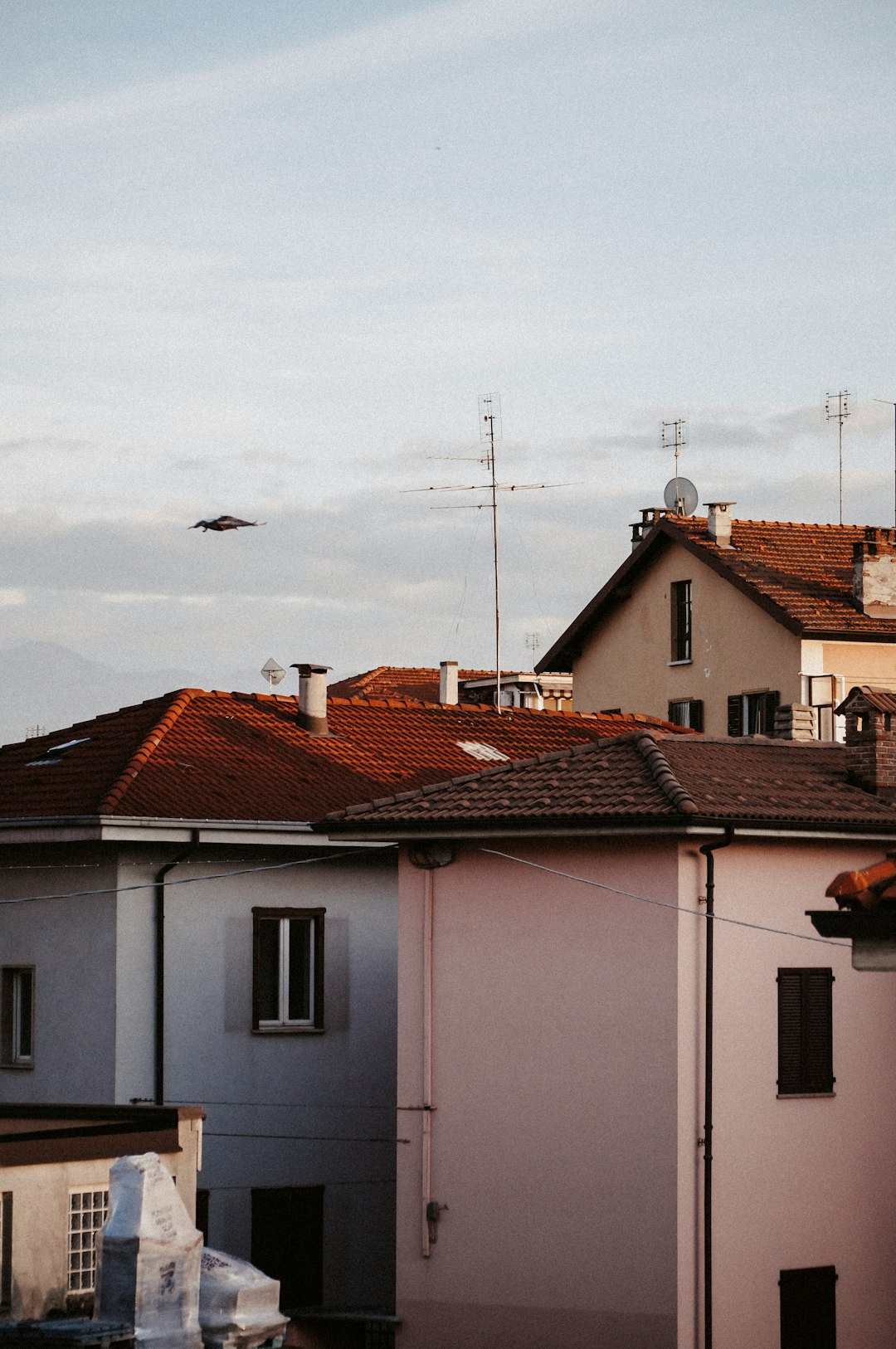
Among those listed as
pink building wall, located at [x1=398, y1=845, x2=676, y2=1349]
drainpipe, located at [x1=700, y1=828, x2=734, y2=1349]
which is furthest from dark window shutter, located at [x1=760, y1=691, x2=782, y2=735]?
drainpipe, located at [x1=700, y1=828, x2=734, y2=1349]

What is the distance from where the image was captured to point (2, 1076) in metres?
23.1

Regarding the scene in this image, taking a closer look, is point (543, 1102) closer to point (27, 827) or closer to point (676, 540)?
point (27, 827)

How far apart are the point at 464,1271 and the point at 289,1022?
448 cm

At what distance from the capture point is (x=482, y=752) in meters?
26.6

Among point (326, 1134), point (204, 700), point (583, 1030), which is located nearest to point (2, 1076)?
point (326, 1134)

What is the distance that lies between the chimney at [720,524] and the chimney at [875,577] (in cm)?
278

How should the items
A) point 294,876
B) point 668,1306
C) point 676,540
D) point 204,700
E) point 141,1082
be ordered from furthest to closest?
point 676,540 → point 204,700 → point 294,876 → point 141,1082 → point 668,1306

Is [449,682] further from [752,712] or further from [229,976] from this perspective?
[229,976]

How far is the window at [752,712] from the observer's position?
4000cm

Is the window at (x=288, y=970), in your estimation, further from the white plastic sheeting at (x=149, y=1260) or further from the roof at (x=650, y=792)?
the white plastic sheeting at (x=149, y=1260)

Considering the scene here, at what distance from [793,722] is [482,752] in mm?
3983

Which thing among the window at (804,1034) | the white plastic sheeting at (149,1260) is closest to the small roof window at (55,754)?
the window at (804,1034)

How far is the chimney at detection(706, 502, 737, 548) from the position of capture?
4175 centimetres

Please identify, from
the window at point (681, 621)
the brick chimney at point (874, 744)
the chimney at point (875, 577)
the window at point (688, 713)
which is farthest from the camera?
the window at point (681, 621)
